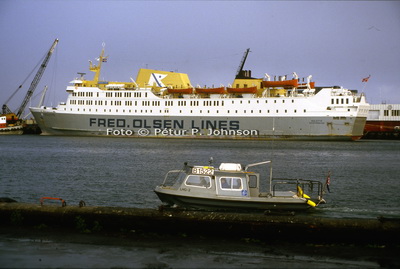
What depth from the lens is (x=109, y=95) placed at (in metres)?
65.9

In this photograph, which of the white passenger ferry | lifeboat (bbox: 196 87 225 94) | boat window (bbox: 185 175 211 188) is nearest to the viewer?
boat window (bbox: 185 175 211 188)

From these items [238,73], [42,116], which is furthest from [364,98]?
[42,116]

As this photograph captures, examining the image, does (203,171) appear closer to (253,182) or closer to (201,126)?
(253,182)

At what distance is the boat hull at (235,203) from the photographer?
565 inches

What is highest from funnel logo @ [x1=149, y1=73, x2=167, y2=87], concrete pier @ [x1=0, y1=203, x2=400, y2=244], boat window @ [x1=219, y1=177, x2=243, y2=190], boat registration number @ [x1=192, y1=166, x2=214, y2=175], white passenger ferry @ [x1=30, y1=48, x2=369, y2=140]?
funnel logo @ [x1=149, y1=73, x2=167, y2=87]

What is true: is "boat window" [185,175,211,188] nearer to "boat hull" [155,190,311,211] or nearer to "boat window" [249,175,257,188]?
"boat hull" [155,190,311,211]

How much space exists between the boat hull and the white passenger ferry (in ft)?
148

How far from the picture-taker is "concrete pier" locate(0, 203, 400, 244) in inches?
461

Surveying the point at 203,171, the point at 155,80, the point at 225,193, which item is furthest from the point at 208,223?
the point at 155,80

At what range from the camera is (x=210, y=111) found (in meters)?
62.7

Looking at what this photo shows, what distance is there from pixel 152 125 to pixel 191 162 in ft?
105

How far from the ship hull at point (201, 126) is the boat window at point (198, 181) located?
45.0 meters

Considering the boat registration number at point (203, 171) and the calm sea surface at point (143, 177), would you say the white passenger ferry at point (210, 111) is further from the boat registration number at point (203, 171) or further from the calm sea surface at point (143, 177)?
the boat registration number at point (203, 171)

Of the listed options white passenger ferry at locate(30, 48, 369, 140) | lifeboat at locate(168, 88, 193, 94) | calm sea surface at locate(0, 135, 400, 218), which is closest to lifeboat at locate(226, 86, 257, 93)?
white passenger ferry at locate(30, 48, 369, 140)
